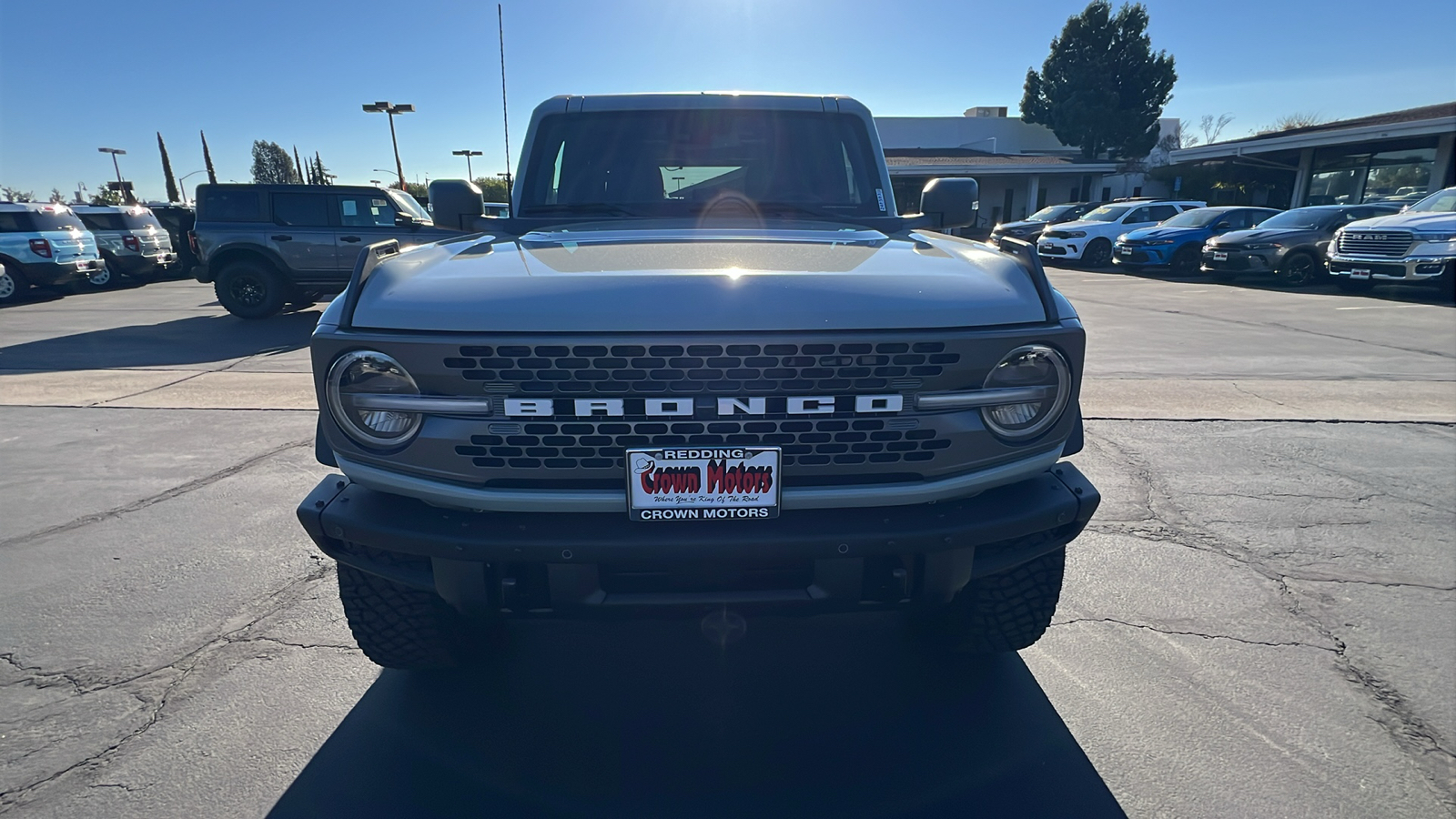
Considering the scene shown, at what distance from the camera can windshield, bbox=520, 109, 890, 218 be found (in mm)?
3414

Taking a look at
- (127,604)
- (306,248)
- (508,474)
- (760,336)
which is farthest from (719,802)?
(306,248)

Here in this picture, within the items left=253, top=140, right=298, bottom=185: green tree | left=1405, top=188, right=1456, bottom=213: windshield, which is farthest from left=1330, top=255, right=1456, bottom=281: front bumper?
left=253, top=140, right=298, bottom=185: green tree

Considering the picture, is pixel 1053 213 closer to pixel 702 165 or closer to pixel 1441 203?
pixel 1441 203

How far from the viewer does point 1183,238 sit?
1755 centimetres

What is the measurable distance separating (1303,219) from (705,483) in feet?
59.4

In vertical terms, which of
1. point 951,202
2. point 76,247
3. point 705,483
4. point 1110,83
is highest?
point 1110,83

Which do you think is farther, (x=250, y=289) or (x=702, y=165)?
(x=250, y=289)

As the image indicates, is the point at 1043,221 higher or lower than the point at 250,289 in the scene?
higher

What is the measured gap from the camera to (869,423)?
6.35 feet

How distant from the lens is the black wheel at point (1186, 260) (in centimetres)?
1748

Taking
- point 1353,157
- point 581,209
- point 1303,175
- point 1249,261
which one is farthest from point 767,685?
point 1303,175

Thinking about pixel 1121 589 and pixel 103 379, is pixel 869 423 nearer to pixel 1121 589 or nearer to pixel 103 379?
pixel 1121 589

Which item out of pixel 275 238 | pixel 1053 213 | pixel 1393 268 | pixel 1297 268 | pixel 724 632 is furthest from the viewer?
pixel 1053 213

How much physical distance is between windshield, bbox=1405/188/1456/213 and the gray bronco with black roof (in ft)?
52.6
